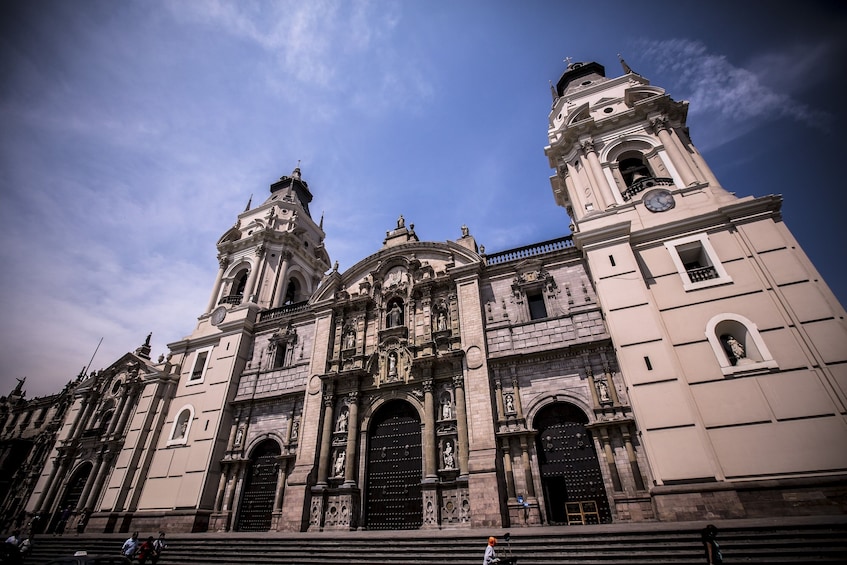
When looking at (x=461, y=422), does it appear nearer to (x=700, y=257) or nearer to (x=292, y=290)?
(x=700, y=257)

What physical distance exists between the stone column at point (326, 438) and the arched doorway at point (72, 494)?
16.8 meters

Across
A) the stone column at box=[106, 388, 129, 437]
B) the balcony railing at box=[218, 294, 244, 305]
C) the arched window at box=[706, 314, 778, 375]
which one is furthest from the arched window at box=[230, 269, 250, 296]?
the arched window at box=[706, 314, 778, 375]

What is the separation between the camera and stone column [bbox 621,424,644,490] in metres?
12.2

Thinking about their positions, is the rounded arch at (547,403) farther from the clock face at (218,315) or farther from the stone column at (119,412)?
the stone column at (119,412)

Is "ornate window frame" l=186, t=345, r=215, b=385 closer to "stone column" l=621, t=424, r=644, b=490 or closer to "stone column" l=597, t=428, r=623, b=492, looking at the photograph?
"stone column" l=597, t=428, r=623, b=492

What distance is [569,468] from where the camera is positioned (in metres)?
13.5

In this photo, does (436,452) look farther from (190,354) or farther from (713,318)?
(190,354)

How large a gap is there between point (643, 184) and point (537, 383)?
1005cm

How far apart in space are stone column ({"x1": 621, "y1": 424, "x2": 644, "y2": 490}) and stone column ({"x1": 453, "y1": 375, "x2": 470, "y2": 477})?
534 centimetres

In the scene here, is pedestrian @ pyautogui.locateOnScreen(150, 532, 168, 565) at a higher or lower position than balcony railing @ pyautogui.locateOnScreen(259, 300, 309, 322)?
lower

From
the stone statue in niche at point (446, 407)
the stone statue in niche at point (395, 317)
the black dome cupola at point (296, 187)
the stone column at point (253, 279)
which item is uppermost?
the black dome cupola at point (296, 187)

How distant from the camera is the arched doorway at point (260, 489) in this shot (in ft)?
57.6

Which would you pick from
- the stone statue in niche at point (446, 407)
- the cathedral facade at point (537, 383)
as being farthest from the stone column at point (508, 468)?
the stone statue in niche at point (446, 407)

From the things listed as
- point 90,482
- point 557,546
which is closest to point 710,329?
point 557,546
